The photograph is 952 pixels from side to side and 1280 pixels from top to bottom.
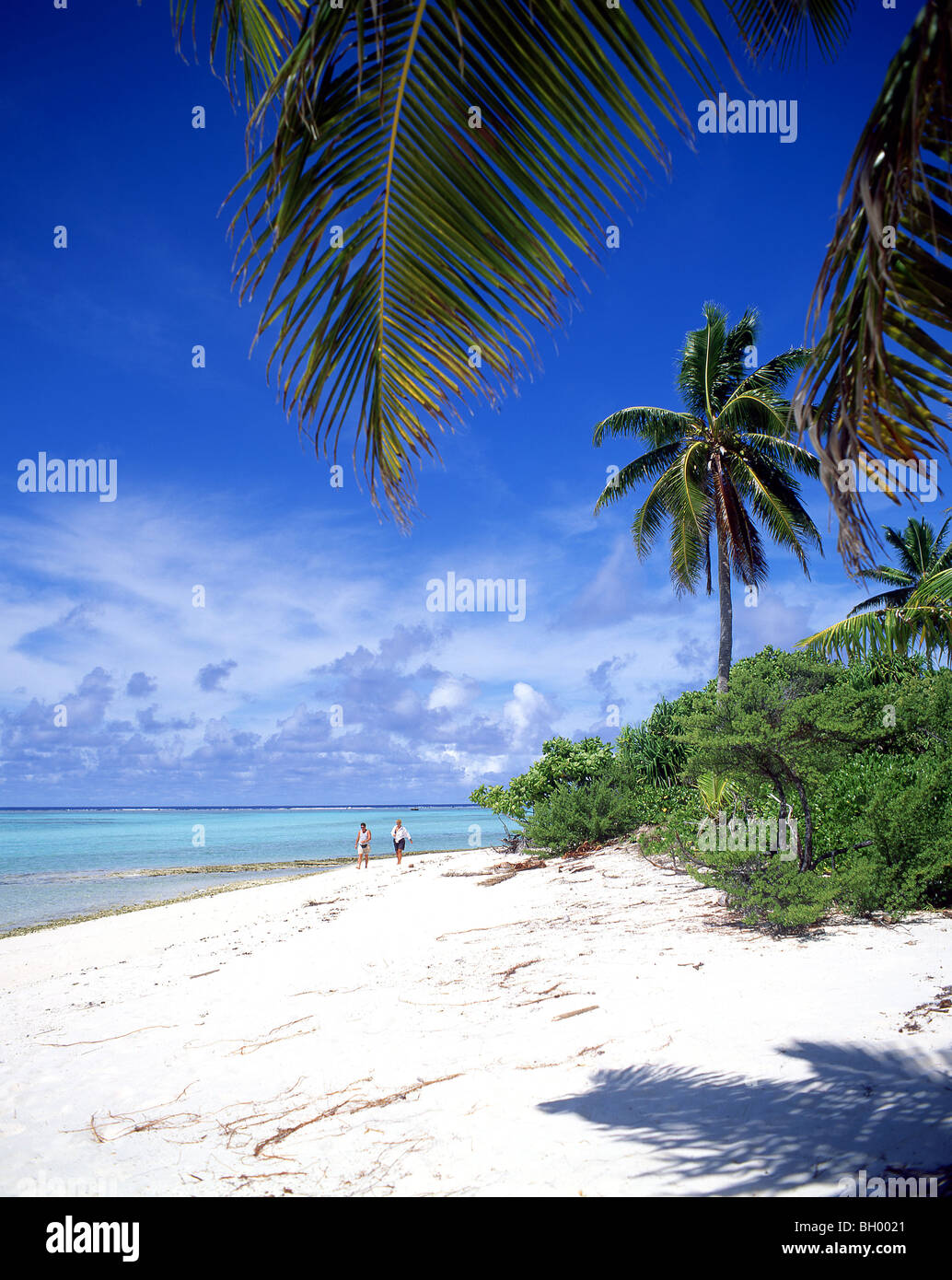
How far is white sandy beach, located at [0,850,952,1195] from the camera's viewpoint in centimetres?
303

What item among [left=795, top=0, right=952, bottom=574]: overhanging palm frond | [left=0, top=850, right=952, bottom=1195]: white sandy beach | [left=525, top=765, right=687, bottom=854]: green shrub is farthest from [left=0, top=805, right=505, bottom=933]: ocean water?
[left=795, top=0, right=952, bottom=574]: overhanging palm frond

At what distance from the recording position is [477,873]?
1409 cm

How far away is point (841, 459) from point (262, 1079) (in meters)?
4.56

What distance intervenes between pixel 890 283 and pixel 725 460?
18.2 meters

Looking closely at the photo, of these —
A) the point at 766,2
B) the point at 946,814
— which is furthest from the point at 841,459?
the point at 946,814

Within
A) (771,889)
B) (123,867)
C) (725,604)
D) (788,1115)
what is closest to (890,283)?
(788,1115)

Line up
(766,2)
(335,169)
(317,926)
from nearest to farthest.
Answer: (335,169) < (766,2) < (317,926)

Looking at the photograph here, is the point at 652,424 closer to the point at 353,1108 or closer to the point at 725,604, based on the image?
the point at 725,604

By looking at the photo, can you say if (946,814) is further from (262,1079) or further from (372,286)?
(372,286)

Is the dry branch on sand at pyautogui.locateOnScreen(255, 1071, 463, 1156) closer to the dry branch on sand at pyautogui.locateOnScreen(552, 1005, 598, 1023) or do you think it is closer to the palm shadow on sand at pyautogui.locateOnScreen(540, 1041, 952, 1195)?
the palm shadow on sand at pyautogui.locateOnScreen(540, 1041, 952, 1195)

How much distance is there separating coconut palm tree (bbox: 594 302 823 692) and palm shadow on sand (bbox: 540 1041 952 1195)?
48.7 ft

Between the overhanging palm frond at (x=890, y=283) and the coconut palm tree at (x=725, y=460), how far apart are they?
16.4m

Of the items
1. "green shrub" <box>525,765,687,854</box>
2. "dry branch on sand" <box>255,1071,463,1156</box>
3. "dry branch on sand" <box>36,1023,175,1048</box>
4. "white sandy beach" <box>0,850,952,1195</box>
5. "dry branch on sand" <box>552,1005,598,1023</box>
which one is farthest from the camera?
"green shrub" <box>525,765,687,854</box>

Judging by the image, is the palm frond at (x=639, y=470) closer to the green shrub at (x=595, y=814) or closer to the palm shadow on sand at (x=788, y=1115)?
the green shrub at (x=595, y=814)
